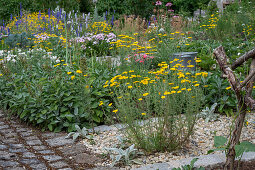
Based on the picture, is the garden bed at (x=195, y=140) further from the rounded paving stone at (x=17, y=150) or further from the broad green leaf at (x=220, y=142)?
the broad green leaf at (x=220, y=142)

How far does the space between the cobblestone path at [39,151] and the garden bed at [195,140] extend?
18 centimetres

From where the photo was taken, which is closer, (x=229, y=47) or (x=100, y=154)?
(x=100, y=154)

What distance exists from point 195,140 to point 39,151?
1751 mm

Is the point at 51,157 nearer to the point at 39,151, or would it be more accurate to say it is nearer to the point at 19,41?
the point at 39,151

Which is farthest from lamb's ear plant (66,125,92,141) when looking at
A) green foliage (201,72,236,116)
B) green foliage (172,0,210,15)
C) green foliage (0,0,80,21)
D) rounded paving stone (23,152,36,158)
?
green foliage (172,0,210,15)

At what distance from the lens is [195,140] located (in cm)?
355

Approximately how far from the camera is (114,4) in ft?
46.2

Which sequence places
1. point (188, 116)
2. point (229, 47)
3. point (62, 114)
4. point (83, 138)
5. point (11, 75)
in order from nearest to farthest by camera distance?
point (188, 116)
point (83, 138)
point (62, 114)
point (11, 75)
point (229, 47)

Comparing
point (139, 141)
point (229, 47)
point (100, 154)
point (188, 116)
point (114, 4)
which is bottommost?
point (100, 154)

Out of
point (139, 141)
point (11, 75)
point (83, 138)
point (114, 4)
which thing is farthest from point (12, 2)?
point (139, 141)

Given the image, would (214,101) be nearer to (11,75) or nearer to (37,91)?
(37,91)

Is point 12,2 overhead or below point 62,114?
overhead

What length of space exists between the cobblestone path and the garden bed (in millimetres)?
180

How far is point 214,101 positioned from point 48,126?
7.41 ft
